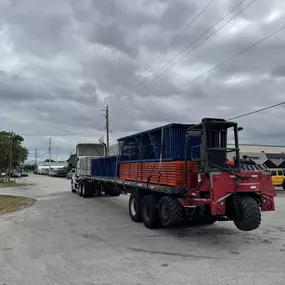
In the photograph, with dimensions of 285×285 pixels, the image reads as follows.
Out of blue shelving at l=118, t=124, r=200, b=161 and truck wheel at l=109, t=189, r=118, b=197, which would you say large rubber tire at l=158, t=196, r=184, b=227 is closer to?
blue shelving at l=118, t=124, r=200, b=161

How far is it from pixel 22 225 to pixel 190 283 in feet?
25.4

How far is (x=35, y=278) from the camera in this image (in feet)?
20.0

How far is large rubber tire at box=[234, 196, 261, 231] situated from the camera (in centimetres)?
835

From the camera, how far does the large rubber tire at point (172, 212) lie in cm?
945

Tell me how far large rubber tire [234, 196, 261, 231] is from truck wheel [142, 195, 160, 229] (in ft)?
8.93

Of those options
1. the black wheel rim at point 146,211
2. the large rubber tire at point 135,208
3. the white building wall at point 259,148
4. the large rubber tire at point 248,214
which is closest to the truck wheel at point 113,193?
the large rubber tire at point 135,208

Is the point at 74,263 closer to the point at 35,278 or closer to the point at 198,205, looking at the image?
the point at 35,278

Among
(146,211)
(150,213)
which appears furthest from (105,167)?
(150,213)

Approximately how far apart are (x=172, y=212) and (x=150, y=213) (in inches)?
62.0

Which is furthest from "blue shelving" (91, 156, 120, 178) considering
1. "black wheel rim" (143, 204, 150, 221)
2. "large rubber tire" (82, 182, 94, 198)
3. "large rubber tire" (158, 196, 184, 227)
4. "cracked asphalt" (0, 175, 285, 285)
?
"large rubber tire" (158, 196, 184, 227)

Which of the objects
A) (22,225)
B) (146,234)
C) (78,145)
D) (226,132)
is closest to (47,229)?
(22,225)

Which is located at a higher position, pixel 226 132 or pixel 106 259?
pixel 226 132

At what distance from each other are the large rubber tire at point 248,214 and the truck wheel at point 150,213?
2720 mm

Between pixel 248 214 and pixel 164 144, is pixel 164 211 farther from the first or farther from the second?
pixel 248 214
